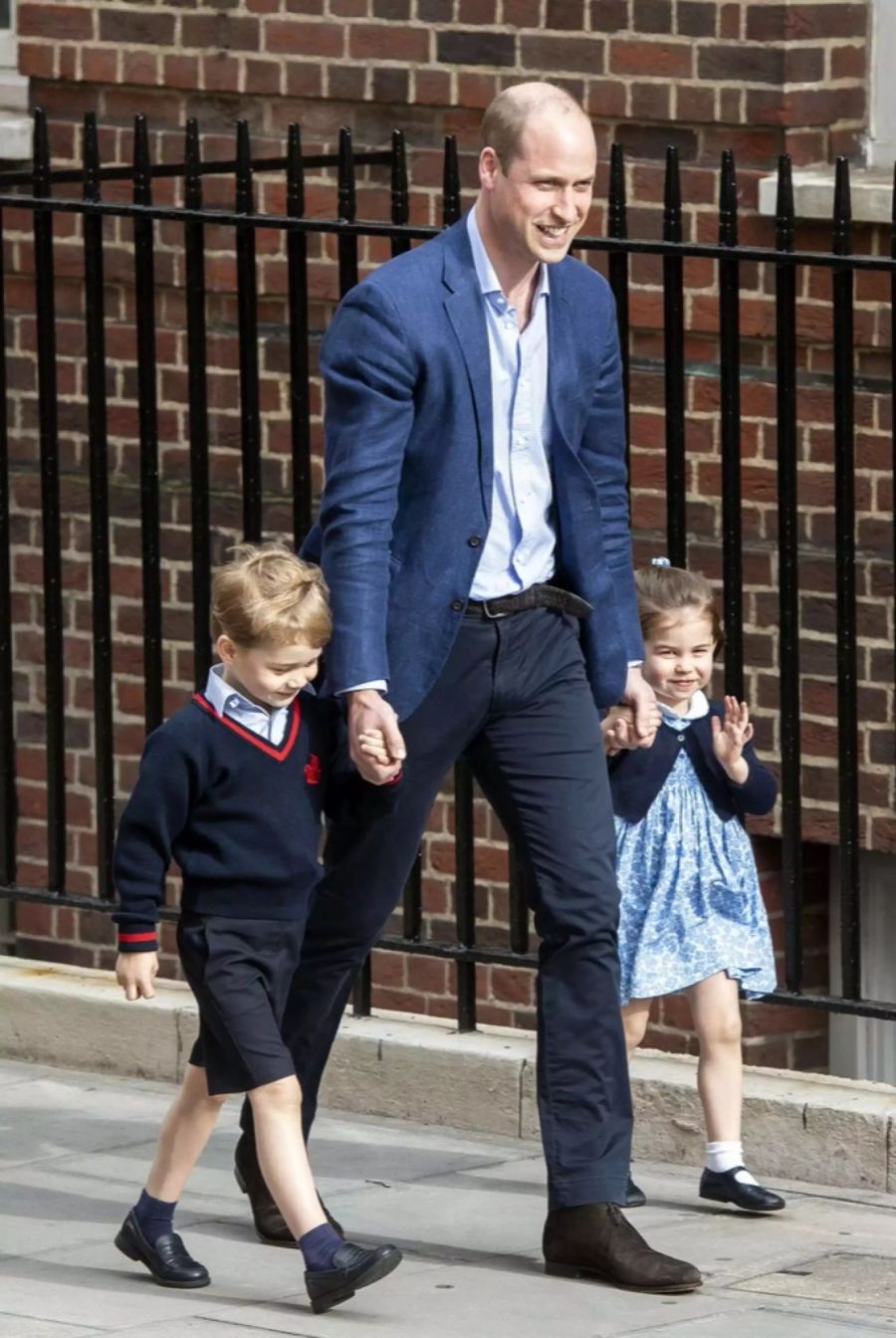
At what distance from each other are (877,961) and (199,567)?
2413 mm

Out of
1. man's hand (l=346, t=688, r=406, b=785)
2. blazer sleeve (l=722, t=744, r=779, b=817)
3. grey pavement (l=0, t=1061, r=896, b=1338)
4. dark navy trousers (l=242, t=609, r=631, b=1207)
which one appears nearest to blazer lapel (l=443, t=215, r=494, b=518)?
dark navy trousers (l=242, t=609, r=631, b=1207)

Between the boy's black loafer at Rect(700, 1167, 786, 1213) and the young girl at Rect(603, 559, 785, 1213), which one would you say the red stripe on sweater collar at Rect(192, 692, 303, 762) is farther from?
the boy's black loafer at Rect(700, 1167, 786, 1213)

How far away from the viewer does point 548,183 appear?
16.0 ft

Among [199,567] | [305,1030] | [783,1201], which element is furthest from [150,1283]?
[199,567]

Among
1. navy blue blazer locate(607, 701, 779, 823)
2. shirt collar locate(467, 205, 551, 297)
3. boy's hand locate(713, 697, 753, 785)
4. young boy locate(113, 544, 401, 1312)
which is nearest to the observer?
young boy locate(113, 544, 401, 1312)

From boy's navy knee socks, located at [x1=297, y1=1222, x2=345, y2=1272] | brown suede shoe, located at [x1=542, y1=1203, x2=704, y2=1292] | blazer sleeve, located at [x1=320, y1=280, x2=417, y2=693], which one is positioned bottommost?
brown suede shoe, located at [x1=542, y1=1203, x2=704, y2=1292]

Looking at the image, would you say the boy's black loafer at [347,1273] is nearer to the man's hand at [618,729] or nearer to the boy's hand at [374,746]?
the boy's hand at [374,746]

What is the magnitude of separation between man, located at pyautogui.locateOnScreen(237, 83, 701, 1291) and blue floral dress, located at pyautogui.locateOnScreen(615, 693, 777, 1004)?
1.33ft

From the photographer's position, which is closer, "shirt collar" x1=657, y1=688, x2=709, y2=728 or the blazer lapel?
the blazer lapel

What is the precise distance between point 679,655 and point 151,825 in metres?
1.11

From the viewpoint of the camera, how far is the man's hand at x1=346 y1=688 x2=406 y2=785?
4891 mm

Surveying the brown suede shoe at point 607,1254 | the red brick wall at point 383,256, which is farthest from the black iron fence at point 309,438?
the red brick wall at point 383,256

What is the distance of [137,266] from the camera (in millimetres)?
6430

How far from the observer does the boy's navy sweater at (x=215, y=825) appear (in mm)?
4918
